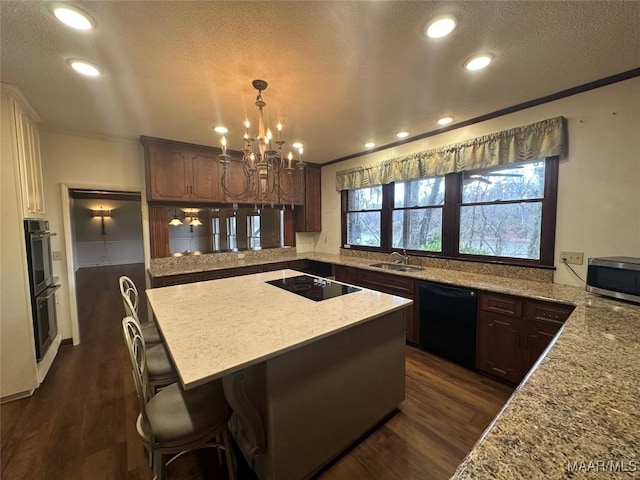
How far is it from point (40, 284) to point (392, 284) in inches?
141

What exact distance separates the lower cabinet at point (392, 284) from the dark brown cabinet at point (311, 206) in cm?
134

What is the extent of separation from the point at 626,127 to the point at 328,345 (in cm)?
277

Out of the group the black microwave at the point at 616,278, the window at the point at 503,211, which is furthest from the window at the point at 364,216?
the black microwave at the point at 616,278

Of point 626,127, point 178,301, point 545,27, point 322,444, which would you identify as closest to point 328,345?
point 322,444

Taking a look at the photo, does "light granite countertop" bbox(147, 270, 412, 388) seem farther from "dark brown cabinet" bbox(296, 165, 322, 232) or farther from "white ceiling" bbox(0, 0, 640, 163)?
"dark brown cabinet" bbox(296, 165, 322, 232)

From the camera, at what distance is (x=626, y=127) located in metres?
2.04

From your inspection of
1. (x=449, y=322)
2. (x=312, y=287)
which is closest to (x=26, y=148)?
(x=312, y=287)

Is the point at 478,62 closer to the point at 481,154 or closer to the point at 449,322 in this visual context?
the point at 481,154

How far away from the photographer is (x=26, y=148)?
97.3 inches

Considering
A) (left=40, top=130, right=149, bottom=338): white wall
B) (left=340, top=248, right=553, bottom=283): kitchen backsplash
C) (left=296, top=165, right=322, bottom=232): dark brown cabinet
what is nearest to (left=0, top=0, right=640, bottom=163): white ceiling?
(left=40, top=130, right=149, bottom=338): white wall

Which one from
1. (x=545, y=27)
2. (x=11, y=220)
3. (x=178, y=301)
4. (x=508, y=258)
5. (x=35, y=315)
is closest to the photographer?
(x=545, y=27)

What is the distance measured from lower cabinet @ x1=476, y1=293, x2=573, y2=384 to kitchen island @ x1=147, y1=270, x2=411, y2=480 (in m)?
0.96

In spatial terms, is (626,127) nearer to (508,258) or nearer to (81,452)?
(508,258)

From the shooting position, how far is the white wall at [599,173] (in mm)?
2033
